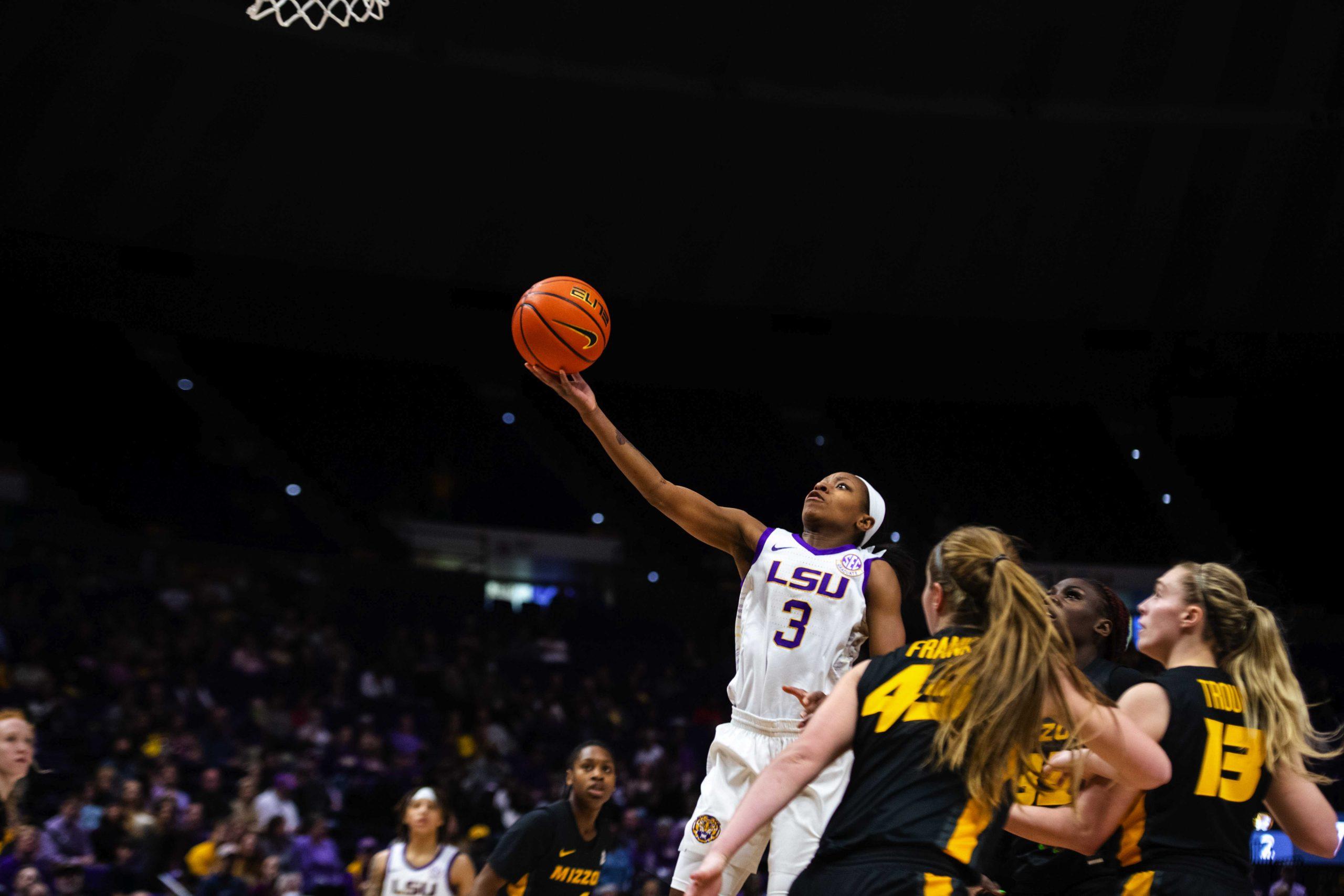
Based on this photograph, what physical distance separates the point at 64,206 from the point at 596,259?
6.07m

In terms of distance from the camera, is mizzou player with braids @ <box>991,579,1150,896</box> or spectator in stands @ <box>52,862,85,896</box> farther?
spectator in stands @ <box>52,862,85,896</box>

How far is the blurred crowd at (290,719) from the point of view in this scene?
11328 millimetres

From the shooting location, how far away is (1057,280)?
15.6 m

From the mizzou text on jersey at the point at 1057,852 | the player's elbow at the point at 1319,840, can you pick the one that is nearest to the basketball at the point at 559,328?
the mizzou text on jersey at the point at 1057,852

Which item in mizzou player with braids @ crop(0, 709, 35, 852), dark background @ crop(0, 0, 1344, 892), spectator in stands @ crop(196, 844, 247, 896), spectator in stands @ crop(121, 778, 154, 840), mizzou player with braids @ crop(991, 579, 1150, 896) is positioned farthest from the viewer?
dark background @ crop(0, 0, 1344, 892)

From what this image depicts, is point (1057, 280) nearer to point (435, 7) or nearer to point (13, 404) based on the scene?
point (435, 7)

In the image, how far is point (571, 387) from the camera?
468 centimetres

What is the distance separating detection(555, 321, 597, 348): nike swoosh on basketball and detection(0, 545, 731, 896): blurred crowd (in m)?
6.17

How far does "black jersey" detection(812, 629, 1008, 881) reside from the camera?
2.73 m

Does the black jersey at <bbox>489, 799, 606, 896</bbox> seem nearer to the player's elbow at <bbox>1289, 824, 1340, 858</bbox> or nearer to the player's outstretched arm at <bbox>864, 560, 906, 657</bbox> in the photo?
the player's outstretched arm at <bbox>864, 560, 906, 657</bbox>

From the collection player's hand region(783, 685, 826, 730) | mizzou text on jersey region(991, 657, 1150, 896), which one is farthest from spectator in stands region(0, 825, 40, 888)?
mizzou text on jersey region(991, 657, 1150, 896)

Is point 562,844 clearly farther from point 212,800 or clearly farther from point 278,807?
point 212,800

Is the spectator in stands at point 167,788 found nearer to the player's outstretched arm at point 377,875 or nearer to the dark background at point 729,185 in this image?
the player's outstretched arm at point 377,875

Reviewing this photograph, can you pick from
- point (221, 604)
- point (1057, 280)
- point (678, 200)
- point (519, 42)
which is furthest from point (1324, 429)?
point (221, 604)
